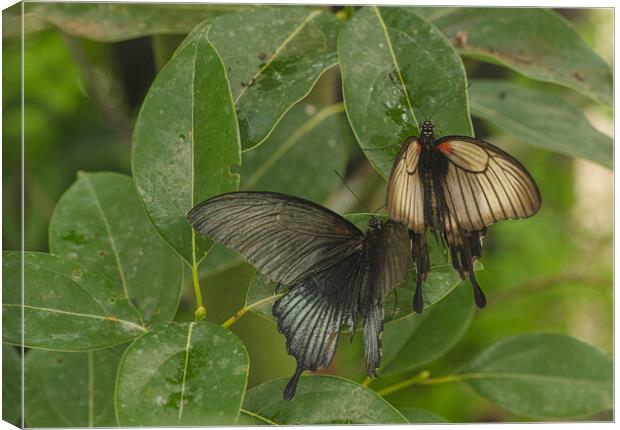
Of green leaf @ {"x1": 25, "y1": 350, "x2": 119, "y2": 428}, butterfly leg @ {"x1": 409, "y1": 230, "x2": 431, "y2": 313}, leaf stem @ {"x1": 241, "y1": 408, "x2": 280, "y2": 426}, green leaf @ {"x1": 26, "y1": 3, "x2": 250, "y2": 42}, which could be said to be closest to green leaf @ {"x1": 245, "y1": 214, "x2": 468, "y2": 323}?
butterfly leg @ {"x1": 409, "y1": 230, "x2": 431, "y2": 313}

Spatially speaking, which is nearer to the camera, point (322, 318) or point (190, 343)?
point (190, 343)

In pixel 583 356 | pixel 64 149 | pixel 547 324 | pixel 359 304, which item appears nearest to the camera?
pixel 359 304

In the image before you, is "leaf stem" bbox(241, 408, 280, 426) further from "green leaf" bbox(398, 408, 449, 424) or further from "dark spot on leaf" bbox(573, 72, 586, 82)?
"dark spot on leaf" bbox(573, 72, 586, 82)

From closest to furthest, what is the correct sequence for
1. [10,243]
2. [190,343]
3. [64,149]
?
[190,343] < [10,243] < [64,149]

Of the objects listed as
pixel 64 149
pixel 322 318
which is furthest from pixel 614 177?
pixel 64 149

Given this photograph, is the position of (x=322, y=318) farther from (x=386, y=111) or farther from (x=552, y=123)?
(x=552, y=123)
